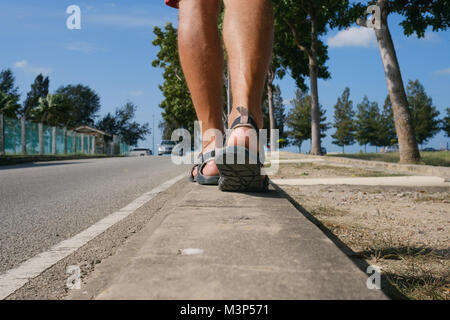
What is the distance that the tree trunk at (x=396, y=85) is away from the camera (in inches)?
344

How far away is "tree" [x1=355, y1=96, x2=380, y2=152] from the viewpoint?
69.5m

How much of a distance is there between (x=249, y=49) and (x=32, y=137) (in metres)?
23.5

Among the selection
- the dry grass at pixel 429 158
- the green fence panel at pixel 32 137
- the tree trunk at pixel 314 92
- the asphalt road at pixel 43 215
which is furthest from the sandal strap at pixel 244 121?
the green fence panel at pixel 32 137

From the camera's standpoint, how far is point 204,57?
7.04ft

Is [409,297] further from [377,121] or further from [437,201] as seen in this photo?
[377,121]

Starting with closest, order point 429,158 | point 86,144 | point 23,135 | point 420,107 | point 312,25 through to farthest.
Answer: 1. point 429,158
2. point 312,25
3. point 23,135
4. point 86,144
5. point 420,107

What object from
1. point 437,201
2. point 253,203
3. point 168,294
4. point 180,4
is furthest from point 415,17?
point 168,294

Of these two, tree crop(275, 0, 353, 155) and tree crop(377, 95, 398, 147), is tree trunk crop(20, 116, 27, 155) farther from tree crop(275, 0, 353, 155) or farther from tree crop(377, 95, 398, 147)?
tree crop(377, 95, 398, 147)

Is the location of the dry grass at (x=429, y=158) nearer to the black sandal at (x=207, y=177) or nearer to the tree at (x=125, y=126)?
the black sandal at (x=207, y=177)

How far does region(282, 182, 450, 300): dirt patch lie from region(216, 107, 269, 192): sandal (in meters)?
0.42

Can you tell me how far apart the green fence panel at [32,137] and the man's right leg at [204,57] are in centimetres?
2199

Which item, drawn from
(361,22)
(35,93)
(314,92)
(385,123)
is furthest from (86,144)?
(385,123)

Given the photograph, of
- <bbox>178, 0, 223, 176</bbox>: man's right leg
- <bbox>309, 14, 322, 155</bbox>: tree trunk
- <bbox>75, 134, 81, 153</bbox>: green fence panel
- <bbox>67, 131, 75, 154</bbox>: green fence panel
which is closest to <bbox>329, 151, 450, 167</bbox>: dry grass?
<bbox>309, 14, 322, 155</bbox>: tree trunk

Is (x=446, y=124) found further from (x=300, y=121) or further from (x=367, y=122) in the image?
(x=300, y=121)
